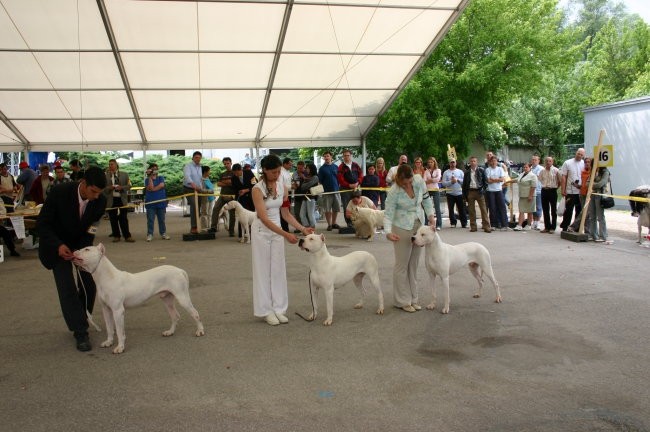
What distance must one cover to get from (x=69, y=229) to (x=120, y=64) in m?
10.2

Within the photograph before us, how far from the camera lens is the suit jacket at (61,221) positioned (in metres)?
5.14

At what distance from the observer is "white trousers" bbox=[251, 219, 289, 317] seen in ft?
19.9

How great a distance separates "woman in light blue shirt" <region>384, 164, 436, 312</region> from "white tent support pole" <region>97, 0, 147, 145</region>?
899 centimetres

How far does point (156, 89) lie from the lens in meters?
15.8

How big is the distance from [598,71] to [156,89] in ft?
114

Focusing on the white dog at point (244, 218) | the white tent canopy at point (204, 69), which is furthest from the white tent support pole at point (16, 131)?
the white dog at point (244, 218)

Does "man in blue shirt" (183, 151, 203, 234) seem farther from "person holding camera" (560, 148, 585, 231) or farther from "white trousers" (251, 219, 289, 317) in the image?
"person holding camera" (560, 148, 585, 231)

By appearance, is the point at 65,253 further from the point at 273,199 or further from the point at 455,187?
the point at 455,187

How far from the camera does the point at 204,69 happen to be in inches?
590

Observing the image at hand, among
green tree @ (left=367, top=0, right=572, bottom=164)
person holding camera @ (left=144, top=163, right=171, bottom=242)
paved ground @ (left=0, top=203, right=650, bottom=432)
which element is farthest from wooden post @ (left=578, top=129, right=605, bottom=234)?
green tree @ (left=367, top=0, right=572, bottom=164)

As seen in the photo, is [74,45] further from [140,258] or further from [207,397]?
[207,397]

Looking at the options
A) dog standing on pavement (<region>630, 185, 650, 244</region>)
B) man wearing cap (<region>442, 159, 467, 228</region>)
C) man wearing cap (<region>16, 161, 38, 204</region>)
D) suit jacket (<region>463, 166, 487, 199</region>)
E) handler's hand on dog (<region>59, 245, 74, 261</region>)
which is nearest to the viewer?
handler's hand on dog (<region>59, 245, 74, 261</region>)

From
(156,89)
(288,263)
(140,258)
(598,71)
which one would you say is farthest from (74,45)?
(598,71)

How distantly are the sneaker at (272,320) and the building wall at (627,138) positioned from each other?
17.1m
